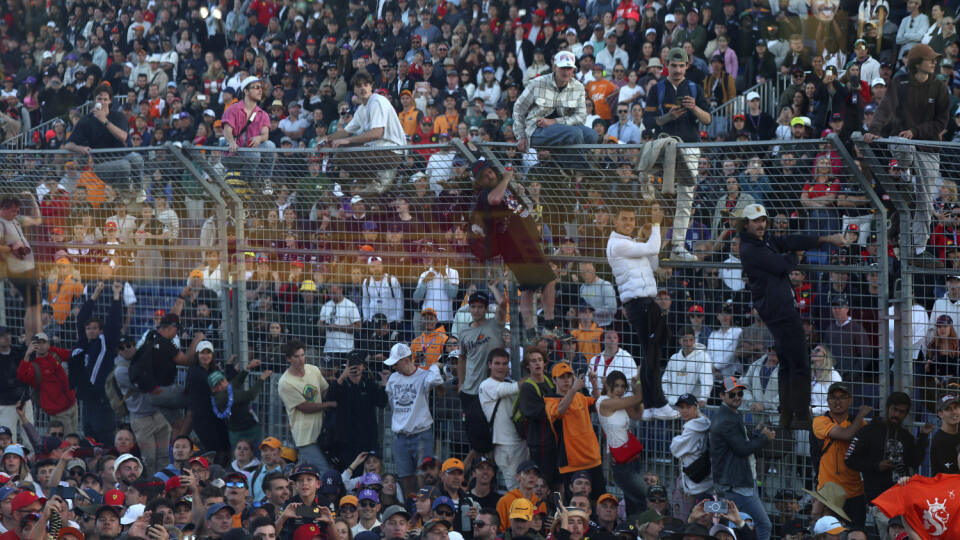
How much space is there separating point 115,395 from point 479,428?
14.3ft

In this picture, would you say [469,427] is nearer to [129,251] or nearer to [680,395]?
[680,395]

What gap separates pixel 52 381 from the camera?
13.0m

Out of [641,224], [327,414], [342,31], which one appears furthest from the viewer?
[342,31]

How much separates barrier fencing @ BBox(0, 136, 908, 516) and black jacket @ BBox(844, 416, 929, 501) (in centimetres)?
31

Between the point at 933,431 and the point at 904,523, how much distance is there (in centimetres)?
80

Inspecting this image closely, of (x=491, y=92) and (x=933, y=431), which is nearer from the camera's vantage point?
(x=933, y=431)

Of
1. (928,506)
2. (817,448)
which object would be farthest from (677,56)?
(928,506)

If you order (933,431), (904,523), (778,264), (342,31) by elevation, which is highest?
(342,31)

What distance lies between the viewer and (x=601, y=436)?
10102mm

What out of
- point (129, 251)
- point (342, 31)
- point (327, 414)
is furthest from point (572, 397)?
point (342, 31)

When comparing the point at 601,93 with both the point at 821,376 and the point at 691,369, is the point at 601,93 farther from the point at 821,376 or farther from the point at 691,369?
the point at 821,376

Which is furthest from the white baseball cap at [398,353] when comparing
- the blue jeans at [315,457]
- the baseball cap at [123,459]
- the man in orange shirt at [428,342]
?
the baseball cap at [123,459]

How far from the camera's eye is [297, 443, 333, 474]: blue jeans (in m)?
11.1

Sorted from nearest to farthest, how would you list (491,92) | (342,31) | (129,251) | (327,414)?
1. (327,414)
2. (129,251)
3. (491,92)
4. (342,31)
